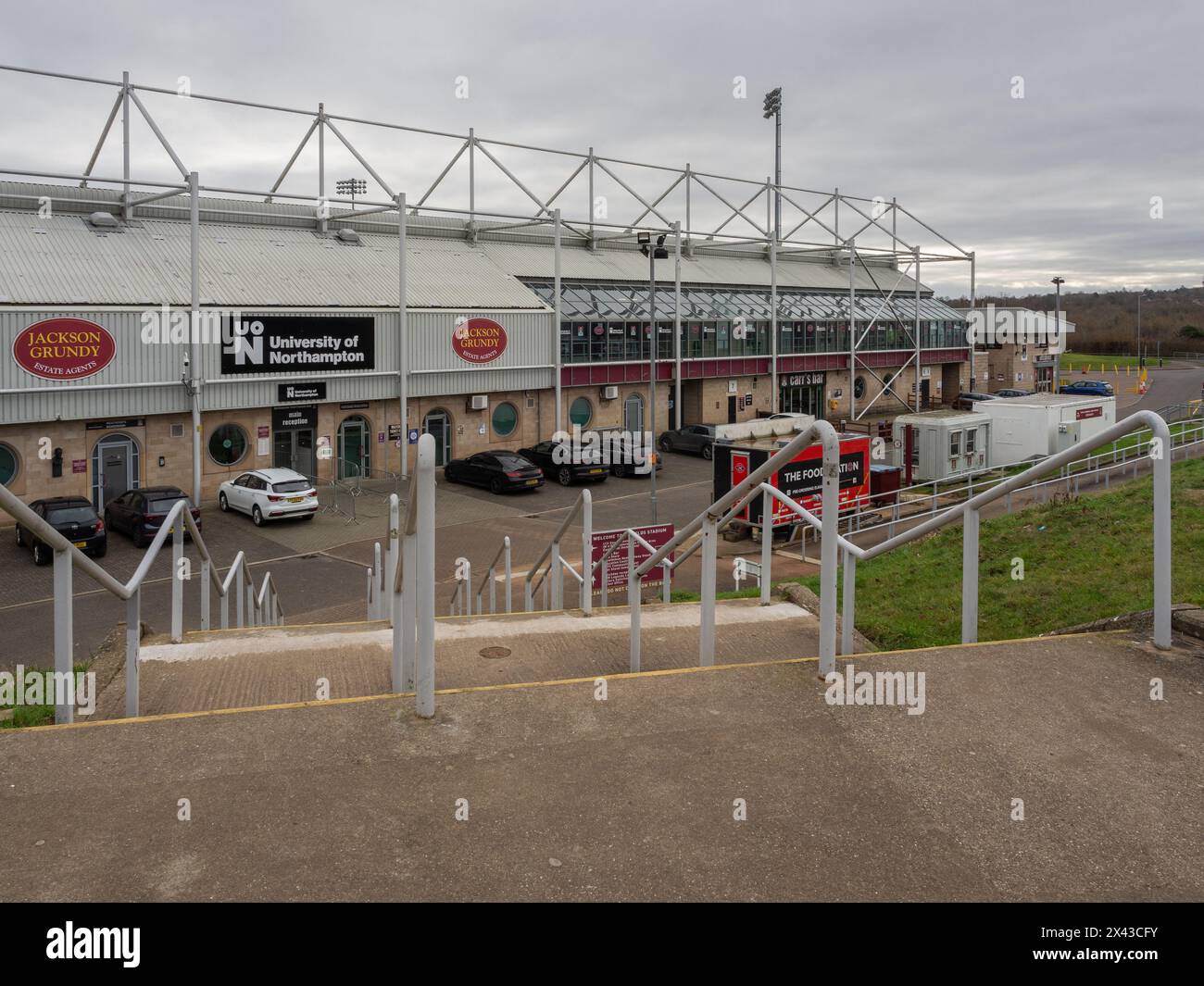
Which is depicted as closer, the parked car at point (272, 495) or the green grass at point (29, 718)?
the green grass at point (29, 718)

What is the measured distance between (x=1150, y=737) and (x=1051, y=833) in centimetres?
124

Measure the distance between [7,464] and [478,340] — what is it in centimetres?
1491

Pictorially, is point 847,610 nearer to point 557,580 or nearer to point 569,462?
point 557,580

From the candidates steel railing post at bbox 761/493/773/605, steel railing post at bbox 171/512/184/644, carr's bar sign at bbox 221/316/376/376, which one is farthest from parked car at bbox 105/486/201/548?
steel railing post at bbox 761/493/773/605

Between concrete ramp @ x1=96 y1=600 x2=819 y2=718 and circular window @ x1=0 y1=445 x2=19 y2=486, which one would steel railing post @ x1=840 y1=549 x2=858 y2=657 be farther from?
circular window @ x1=0 y1=445 x2=19 y2=486

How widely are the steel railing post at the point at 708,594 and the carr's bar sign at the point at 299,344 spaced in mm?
24908

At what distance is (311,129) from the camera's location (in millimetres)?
34500

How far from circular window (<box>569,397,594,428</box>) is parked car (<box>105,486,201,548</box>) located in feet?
57.8

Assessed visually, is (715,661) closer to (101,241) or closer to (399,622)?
(399,622)

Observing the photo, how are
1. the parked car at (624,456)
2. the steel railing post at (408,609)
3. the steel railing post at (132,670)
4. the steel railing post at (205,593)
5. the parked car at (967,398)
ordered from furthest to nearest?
the parked car at (967,398)
the parked car at (624,456)
the steel railing post at (205,593)
the steel railing post at (132,670)
the steel railing post at (408,609)

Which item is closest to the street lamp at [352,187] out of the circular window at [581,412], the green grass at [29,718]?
the circular window at [581,412]

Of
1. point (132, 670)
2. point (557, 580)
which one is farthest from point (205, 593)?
point (132, 670)

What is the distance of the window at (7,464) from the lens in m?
25.2

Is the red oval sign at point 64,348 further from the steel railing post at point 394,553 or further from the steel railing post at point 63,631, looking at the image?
the steel railing post at point 63,631
